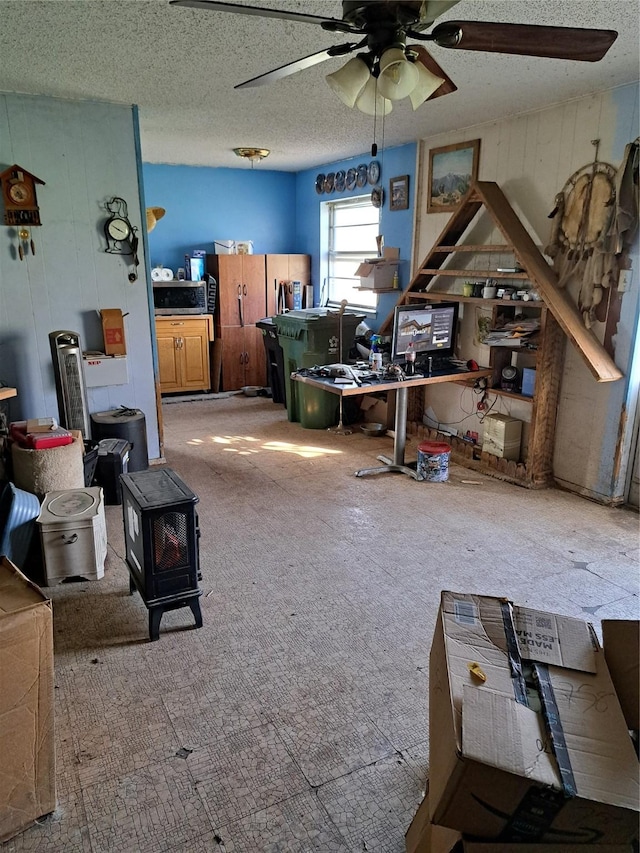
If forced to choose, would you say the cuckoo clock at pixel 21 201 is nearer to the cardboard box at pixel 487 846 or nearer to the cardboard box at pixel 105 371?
the cardboard box at pixel 105 371

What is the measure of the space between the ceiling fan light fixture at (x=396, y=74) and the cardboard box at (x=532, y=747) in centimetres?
166

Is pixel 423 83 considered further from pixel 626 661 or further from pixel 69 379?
pixel 69 379

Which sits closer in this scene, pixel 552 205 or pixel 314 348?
pixel 552 205

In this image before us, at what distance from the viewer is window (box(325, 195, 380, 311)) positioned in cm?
634

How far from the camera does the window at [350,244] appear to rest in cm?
634

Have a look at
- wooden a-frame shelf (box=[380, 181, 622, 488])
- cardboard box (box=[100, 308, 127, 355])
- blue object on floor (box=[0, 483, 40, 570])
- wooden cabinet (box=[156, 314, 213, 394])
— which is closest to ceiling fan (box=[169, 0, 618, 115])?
wooden a-frame shelf (box=[380, 181, 622, 488])

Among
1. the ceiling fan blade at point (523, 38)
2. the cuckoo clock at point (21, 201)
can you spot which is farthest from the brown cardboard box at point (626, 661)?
the cuckoo clock at point (21, 201)

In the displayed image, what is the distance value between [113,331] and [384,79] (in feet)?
9.56

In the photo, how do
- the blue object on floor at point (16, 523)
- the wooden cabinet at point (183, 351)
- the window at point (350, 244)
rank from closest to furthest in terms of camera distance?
the blue object on floor at point (16, 523) → the window at point (350, 244) → the wooden cabinet at point (183, 351)

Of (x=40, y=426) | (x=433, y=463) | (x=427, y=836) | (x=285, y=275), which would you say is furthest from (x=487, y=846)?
(x=285, y=275)

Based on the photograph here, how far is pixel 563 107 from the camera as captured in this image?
3.82 meters

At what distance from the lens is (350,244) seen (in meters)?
6.78

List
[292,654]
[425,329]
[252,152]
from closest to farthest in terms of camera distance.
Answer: [292,654] → [425,329] → [252,152]

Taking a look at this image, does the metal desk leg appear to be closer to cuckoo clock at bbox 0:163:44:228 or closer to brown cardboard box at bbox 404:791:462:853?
cuckoo clock at bbox 0:163:44:228
